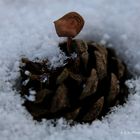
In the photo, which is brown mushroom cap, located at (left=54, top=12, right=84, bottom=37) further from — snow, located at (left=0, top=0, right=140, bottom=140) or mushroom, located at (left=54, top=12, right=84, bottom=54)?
snow, located at (left=0, top=0, right=140, bottom=140)

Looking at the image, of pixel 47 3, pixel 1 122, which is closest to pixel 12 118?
pixel 1 122

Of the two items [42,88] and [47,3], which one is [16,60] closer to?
[42,88]

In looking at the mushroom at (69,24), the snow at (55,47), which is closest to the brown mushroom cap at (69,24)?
the mushroom at (69,24)

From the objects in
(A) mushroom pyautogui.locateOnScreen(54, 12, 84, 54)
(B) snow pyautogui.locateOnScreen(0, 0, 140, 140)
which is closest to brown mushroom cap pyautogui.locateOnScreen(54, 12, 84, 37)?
(A) mushroom pyautogui.locateOnScreen(54, 12, 84, 54)

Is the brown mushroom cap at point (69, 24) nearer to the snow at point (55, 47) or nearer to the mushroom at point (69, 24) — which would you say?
the mushroom at point (69, 24)

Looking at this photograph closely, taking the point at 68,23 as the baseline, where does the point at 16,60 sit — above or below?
below
